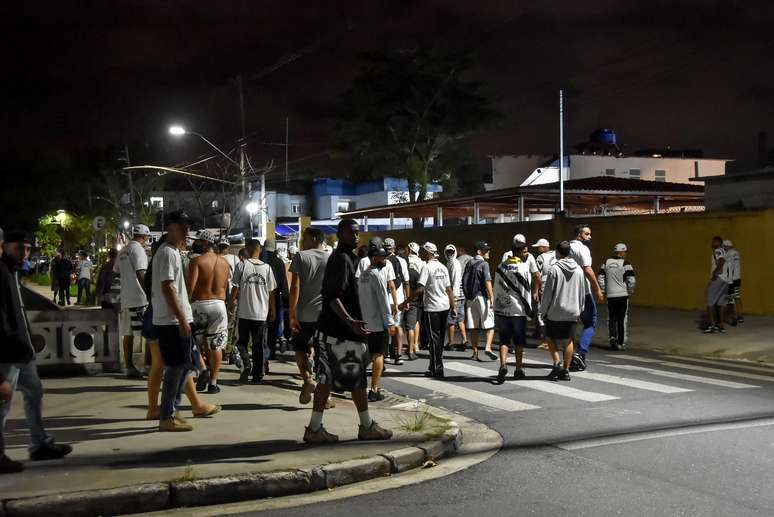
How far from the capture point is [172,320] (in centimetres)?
731

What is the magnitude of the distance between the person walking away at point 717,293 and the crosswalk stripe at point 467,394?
7.07 metres

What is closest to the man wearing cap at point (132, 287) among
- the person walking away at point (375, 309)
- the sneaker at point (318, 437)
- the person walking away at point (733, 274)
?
the person walking away at point (375, 309)

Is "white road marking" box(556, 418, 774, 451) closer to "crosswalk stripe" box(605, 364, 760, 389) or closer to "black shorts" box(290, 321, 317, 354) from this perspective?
"crosswalk stripe" box(605, 364, 760, 389)

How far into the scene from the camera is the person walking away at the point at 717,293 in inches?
594

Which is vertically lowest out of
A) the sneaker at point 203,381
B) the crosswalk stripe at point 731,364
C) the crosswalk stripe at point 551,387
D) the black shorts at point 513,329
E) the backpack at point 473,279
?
the crosswalk stripe at point 731,364

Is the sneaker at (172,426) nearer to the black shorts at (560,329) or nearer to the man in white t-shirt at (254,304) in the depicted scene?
the man in white t-shirt at (254,304)

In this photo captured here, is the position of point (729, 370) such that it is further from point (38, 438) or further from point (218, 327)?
point (38, 438)

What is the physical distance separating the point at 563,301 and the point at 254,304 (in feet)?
13.2

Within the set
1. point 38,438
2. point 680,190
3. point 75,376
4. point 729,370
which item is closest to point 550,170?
point 680,190

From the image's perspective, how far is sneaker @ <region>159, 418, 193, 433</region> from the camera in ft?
23.5

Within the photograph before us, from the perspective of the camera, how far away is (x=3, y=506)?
16.4ft

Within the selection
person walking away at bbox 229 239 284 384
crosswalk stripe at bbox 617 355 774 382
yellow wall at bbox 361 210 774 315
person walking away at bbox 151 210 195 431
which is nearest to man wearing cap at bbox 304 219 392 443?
person walking away at bbox 151 210 195 431

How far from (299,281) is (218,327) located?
4.04 feet

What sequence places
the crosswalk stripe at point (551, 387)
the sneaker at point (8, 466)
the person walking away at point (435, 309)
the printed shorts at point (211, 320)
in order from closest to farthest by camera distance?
the sneaker at point (8, 466), the printed shorts at point (211, 320), the crosswalk stripe at point (551, 387), the person walking away at point (435, 309)
